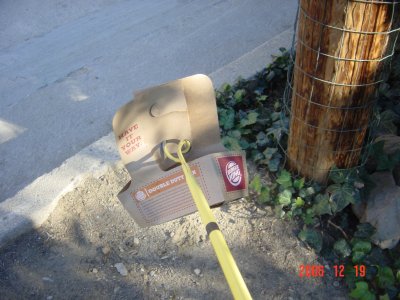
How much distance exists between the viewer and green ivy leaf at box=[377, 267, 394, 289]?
204cm

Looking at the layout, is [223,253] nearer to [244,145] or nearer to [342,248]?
[342,248]

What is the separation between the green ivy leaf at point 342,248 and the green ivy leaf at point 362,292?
18 cm

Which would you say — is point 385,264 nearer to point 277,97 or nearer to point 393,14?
point 393,14

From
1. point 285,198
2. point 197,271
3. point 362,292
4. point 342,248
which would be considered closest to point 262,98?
point 285,198

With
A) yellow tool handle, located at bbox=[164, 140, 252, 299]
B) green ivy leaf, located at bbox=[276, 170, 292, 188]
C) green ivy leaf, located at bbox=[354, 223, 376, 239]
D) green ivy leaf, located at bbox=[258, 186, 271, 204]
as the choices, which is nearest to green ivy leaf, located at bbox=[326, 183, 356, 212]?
green ivy leaf, located at bbox=[354, 223, 376, 239]

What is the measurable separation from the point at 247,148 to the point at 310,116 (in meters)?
A: 0.62

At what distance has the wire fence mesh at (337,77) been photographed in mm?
1773

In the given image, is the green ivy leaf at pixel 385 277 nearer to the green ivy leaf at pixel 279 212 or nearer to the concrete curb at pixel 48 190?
the green ivy leaf at pixel 279 212

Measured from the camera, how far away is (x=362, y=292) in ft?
6.58

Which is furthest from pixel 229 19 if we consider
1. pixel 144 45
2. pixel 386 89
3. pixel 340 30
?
pixel 340 30

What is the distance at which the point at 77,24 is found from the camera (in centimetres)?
523

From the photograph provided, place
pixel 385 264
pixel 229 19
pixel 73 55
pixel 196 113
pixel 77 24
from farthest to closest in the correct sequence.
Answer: pixel 77 24
pixel 229 19
pixel 73 55
pixel 385 264
pixel 196 113

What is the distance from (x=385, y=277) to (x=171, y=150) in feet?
3.98
